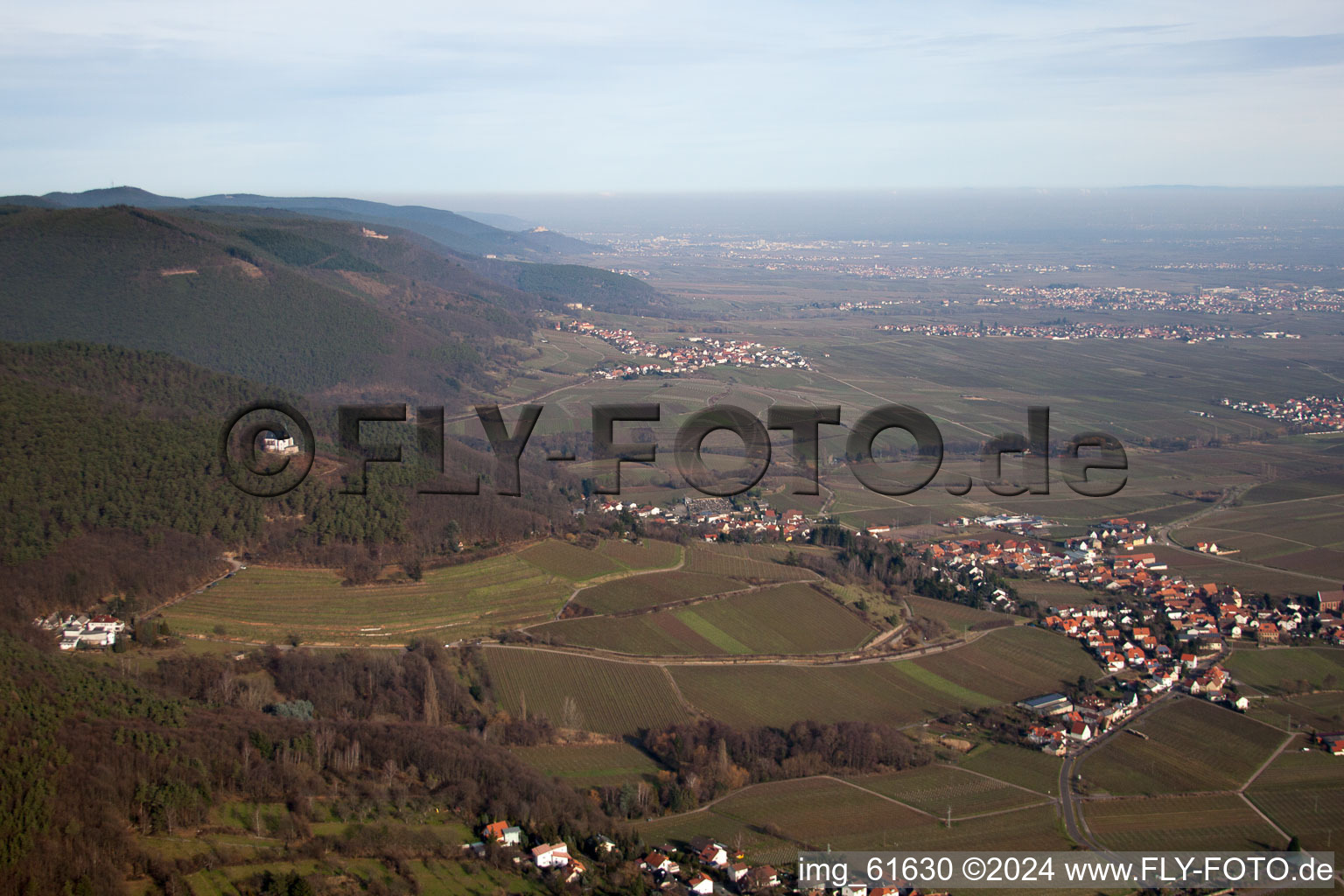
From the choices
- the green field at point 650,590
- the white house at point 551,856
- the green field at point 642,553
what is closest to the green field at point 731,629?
the green field at point 650,590

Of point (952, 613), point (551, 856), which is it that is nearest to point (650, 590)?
point (952, 613)

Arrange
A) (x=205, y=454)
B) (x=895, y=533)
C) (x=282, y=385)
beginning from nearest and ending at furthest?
1. (x=205, y=454)
2. (x=895, y=533)
3. (x=282, y=385)

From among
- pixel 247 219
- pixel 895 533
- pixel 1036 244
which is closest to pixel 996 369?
pixel 895 533

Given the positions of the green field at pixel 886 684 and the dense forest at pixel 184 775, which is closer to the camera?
the dense forest at pixel 184 775

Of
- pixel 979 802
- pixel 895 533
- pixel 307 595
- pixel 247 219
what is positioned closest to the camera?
pixel 979 802

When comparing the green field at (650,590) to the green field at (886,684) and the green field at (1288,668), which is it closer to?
the green field at (886,684)

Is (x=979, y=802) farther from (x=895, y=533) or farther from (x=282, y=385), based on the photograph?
(x=282, y=385)

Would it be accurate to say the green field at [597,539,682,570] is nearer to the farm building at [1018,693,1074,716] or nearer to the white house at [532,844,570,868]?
the farm building at [1018,693,1074,716]

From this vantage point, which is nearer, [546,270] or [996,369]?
[996,369]
